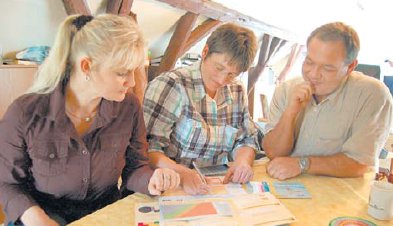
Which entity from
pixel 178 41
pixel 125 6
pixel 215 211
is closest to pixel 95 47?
pixel 215 211

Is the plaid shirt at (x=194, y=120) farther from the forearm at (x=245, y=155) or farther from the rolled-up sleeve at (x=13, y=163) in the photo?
the rolled-up sleeve at (x=13, y=163)

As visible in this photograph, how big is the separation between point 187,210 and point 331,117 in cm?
78

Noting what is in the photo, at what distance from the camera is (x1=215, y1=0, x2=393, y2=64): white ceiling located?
15.3 feet

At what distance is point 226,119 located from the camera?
1571mm

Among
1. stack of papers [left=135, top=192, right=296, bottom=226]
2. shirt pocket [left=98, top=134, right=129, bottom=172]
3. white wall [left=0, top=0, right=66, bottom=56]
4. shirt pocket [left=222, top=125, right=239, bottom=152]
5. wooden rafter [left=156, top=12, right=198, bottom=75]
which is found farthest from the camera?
wooden rafter [left=156, top=12, right=198, bottom=75]

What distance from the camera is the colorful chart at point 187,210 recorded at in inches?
39.1

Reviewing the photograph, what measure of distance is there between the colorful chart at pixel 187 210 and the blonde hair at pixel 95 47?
0.46 m

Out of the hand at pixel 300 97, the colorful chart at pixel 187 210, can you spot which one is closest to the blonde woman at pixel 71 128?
the colorful chart at pixel 187 210

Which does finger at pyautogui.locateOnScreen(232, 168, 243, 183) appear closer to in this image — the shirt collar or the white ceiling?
the shirt collar

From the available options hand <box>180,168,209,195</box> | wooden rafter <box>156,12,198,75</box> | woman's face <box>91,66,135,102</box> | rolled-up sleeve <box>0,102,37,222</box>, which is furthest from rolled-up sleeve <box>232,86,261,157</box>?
wooden rafter <box>156,12,198,75</box>

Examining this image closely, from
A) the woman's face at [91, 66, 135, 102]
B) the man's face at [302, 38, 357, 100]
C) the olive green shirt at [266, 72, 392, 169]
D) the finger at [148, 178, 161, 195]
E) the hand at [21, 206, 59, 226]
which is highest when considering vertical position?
the man's face at [302, 38, 357, 100]

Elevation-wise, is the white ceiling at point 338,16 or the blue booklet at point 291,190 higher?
the white ceiling at point 338,16

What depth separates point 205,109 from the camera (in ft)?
4.97

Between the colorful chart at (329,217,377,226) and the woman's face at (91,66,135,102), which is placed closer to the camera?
the colorful chart at (329,217,377,226)
